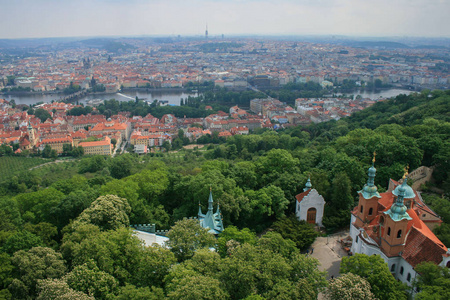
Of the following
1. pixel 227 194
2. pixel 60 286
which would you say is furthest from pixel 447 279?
pixel 60 286

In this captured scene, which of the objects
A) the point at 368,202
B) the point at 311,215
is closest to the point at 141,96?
the point at 311,215

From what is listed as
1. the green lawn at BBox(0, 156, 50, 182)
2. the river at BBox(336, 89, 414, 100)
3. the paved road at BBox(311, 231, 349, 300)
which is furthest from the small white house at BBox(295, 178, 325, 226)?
the river at BBox(336, 89, 414, 100)

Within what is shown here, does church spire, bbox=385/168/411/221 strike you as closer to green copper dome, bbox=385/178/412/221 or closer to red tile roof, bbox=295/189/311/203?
green copper dome, bbox=385/178/412/221

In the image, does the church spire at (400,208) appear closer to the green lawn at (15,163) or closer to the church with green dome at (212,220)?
the church with green dome at (212,220)

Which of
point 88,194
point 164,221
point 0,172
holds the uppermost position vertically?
point 88,194

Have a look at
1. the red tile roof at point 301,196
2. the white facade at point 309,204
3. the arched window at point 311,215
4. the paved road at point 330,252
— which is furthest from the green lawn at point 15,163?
the paved road at point 330,252

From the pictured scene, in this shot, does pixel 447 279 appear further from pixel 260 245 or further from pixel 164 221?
pixel 164 221
